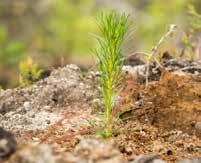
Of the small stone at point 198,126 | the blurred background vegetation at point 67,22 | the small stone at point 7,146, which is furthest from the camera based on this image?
the blurred background vegetation at point 67,22

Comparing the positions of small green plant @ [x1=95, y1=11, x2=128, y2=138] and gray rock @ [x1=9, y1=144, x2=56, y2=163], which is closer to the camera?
gray rock @ [x1=9, y1=144, x2=56, y2=163]

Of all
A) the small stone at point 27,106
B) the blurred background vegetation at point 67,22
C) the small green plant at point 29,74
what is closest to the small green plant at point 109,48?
the small stone at point 27,106

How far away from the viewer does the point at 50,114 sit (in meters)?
4.06

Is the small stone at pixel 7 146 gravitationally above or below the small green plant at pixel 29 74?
below

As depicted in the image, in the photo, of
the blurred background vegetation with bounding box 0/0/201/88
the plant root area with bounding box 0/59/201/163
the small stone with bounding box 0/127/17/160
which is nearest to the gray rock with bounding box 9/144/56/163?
the small stone with bounding box 0/127/17/160

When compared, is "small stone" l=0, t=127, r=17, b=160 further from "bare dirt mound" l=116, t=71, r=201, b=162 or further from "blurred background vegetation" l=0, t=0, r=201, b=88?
"blurred background vegetation" l=0, t=0, r=201, b=88

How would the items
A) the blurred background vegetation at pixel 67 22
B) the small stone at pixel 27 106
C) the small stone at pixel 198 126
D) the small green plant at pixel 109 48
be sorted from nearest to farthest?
1. the small green plant at pixel 109 48
2. the small stone at pixel 198 126
3. the small stone at pixel 27 106
4. the blurred background vegetation at pixel 67 22

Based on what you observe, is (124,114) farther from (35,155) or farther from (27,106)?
(35,155)

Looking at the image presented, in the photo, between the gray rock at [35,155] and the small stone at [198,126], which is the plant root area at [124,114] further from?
the gray rock at [35,155]

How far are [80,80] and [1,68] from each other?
11999 millimetres

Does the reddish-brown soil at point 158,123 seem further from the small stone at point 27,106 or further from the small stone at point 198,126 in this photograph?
the small stone at point 27,106

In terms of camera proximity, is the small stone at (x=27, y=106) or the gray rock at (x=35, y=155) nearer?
the gray rock at (x=35, y=155)

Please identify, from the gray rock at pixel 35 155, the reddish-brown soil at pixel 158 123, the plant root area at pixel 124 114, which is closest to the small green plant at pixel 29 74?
the plant root area at pixel 124 114

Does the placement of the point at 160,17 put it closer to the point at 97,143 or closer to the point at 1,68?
the point at 1,68
